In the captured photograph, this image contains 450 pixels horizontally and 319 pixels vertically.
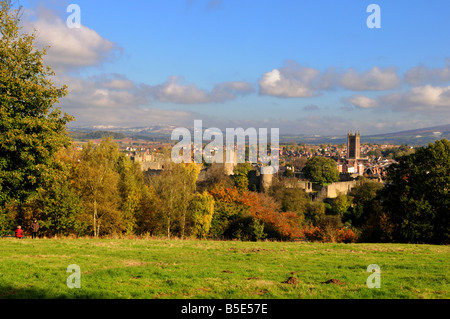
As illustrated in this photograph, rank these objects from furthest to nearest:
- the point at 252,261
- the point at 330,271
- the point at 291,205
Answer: the point at 291,205, the point at 252,261, the point at 330,271

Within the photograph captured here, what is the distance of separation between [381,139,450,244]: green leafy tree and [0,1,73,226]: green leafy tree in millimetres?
19086

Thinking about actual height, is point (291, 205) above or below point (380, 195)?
below

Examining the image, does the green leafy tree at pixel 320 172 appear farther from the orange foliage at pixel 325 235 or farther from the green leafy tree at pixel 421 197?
the green leafy tree at pixel 421 197

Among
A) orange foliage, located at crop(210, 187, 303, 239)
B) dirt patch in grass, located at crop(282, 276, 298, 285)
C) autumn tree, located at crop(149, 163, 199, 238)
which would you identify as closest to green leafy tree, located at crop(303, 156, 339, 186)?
orange foliage, located at crop(210, 187, 303, 239)

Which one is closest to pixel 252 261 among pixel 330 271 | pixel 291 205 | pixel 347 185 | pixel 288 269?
pixel 288 269

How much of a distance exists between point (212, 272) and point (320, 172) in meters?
74.4

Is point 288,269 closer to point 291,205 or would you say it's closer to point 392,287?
point 392,287

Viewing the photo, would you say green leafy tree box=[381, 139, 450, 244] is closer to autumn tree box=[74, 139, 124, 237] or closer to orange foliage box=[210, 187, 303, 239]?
orange foliage box=[210, 187, 303, 239]

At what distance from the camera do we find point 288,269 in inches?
412

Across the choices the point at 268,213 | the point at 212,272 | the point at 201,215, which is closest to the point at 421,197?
the point at 268,213

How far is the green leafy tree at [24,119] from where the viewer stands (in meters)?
13.5

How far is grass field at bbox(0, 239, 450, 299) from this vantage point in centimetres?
757
